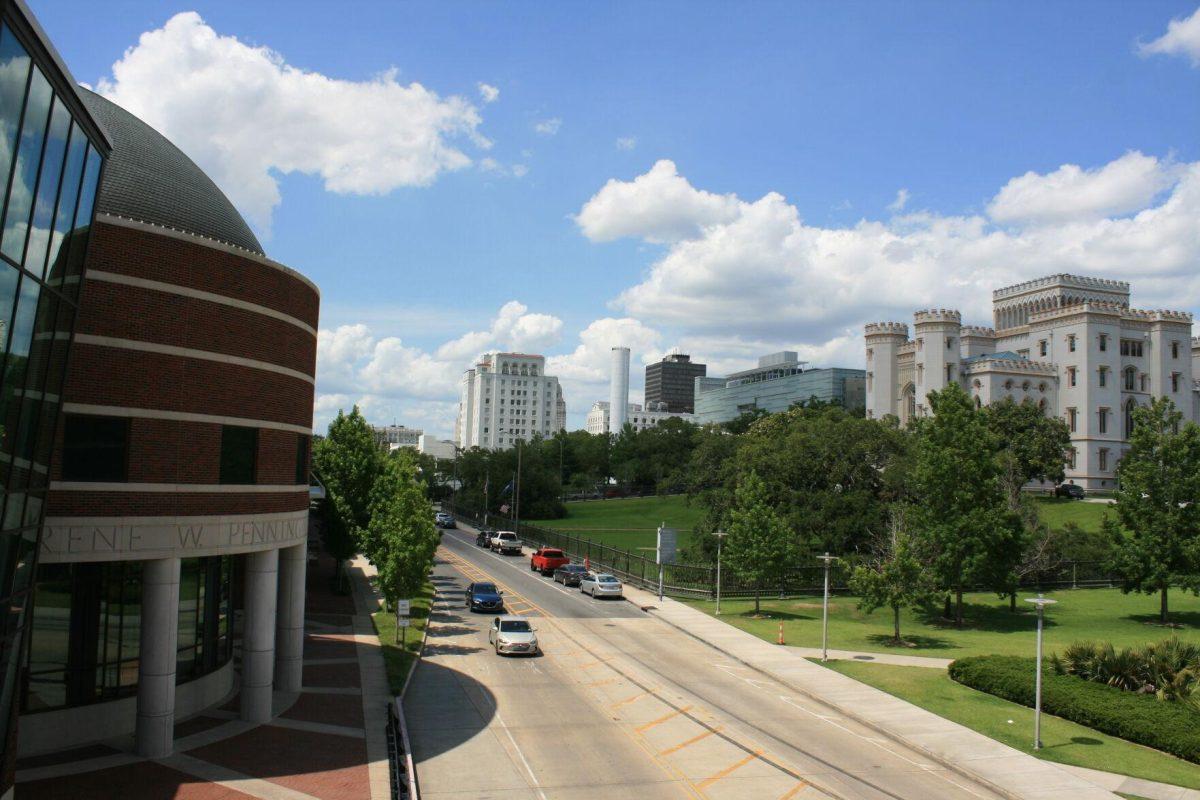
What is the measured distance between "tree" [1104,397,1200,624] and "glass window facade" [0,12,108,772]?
42.7 metres

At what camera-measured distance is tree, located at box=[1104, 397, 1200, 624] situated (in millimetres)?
40094

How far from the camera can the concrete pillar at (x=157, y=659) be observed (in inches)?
778

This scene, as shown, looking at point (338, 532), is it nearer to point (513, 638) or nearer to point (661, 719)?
point (513, 638)

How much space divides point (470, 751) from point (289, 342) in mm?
11763

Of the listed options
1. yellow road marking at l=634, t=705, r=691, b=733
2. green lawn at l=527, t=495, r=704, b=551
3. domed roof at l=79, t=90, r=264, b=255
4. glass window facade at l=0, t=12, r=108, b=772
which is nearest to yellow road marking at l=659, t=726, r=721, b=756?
yellow road marking at l=634, t=705, r=691, b=733

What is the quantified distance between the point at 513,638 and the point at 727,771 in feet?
46.0

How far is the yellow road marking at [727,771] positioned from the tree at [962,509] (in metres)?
21.7

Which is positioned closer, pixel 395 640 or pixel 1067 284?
pixel 395 640

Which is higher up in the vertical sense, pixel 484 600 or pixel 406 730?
pixel 484 600

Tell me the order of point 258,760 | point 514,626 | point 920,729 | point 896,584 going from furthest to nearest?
point 896,584, point 514,626, point 920,729, point 258,760

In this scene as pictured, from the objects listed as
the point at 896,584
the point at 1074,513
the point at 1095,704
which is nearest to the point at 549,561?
the point at 896,584

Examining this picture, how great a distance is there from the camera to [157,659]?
1991 cm

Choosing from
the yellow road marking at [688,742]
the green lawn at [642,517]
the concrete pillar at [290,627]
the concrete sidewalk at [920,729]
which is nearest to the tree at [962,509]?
the concrete sidewalk at [920,729]

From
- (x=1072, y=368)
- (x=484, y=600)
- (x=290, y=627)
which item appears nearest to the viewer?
(x=290, y=627)
